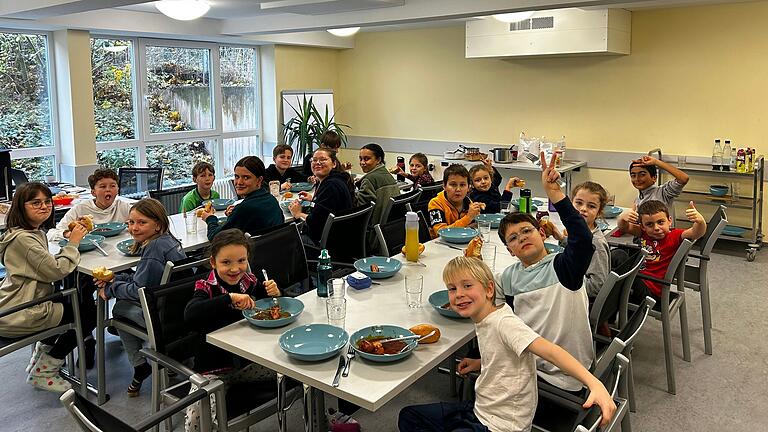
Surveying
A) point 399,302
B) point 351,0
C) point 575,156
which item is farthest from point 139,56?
point 399,302

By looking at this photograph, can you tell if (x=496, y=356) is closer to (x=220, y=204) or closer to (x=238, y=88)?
(x=220, y=204)

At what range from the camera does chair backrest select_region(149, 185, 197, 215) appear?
4.39m

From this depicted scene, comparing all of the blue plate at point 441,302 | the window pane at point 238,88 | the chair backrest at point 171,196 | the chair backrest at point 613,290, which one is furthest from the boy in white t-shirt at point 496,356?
the window pane at point 238,88

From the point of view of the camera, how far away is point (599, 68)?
21.2 feet

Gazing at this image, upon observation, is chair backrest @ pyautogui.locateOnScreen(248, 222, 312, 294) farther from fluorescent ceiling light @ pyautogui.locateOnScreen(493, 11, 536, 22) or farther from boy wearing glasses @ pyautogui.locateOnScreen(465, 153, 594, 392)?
fluorescent ceiling light @ pyautogui.locateOnScreen(493, 11, 536, 22)

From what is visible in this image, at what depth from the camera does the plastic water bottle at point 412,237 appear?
2996 millimetres

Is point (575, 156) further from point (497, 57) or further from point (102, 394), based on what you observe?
point (102, 394)

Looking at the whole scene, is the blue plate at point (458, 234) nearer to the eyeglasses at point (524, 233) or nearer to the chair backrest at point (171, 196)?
the eyeglasses at point (524, 233)

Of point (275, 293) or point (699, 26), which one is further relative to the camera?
point (699, 26)

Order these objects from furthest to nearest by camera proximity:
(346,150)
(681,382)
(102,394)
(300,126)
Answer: (346,150) < (300,126) < (681,382) < (102,394)

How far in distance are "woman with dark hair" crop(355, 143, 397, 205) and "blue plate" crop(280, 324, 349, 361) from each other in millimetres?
2216

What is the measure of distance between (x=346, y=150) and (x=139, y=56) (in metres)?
2.98

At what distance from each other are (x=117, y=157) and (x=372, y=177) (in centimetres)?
347

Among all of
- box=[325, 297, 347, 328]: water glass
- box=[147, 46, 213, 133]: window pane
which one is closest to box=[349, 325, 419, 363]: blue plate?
box=[325, 297, 347, 328]: water glass
